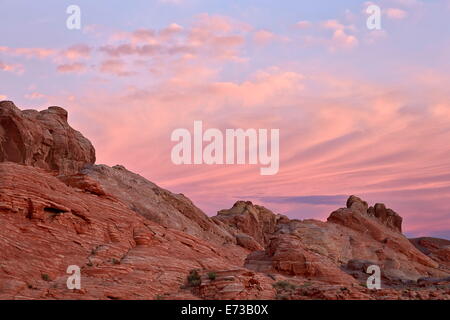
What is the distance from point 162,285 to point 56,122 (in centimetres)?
3816

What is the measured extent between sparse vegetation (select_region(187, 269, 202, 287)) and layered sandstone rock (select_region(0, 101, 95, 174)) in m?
31.0

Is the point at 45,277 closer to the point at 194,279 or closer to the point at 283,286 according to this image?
the point at 194,279

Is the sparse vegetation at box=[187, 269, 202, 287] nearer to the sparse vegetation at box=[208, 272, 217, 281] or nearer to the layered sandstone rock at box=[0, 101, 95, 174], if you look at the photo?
the sparse vegetation at box=[208, 272, 217, 281]

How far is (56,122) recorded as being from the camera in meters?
64.4

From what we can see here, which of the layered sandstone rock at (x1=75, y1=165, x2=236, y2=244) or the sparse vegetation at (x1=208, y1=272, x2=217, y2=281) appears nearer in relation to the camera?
the sparse vegetation at (x1=208, y1=272, x2=217, y2=281)

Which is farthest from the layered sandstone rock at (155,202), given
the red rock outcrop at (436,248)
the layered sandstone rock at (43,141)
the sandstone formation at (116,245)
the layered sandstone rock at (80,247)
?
the red rock outcrop at (436,248)

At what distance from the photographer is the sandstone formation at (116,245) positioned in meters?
30.6

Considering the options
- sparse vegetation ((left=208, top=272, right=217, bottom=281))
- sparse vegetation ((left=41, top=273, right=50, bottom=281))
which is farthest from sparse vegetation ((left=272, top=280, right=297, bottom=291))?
sparse vegetation ((left=41, top=273, right=50, bottom=281))

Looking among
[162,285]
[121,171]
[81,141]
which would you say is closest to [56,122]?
[81,141]

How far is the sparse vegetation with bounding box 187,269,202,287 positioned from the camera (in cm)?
3272

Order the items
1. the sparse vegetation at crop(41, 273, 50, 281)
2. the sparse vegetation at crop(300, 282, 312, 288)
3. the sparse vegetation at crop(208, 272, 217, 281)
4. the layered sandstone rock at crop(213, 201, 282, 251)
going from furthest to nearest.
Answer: the layered sandstone rock at crop(213, 201, 282, 251)
the sparse vegetation at crop(300, 282, 312, 288)
the sparse vegetation at crop(208, 272, 217, 281)
the sparse vegetation at crop(41, 273, 50, 281)

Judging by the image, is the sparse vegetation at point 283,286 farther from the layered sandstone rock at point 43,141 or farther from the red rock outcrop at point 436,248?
the red rock outcrop at point 436,248

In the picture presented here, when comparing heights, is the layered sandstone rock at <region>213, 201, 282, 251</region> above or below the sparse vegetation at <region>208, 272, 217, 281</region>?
above
